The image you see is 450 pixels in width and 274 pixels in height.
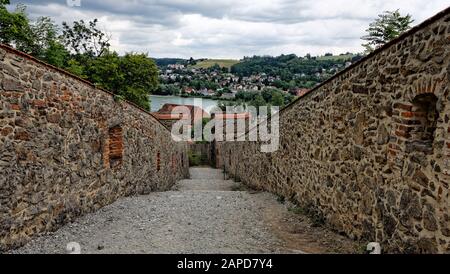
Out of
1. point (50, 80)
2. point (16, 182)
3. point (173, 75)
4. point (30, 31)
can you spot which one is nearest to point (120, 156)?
point (50, 80)

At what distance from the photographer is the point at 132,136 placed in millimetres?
11438

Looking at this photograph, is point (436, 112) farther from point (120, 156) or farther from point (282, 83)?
point (282, 83)

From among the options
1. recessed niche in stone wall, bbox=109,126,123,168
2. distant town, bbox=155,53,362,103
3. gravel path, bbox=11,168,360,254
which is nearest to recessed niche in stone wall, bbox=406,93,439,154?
gravel path, bbox=11,168,360,254

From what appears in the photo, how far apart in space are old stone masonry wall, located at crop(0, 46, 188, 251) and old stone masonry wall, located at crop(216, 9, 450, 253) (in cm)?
498

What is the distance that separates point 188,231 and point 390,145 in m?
3.95

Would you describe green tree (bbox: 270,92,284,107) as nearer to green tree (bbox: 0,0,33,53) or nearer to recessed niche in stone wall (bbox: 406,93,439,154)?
green tree (bbox: 0,0,33,53)

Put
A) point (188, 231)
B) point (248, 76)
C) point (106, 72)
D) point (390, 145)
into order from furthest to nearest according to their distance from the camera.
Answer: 1. point (248, 76)
2. point (106, 72)
3. point (188, 231)
4. point (390, 145)

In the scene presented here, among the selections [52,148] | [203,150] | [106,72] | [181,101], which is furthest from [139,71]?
[181,101]

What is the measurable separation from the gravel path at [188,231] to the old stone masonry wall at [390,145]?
0.79 m

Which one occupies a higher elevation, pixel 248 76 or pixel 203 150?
pixel 248 76

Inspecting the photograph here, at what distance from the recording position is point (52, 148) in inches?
250

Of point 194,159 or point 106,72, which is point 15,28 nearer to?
point 106,72

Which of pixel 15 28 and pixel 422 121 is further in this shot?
pixel 15 28

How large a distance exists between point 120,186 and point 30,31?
729 centimetres
